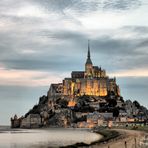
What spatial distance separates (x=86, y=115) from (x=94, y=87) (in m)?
15.3

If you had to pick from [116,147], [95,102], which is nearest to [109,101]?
[95,102]

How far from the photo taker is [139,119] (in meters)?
188

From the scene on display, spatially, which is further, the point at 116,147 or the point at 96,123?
the point at 96,123

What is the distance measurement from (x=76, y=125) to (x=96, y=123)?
12.3 m

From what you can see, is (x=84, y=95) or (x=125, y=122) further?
(x=84, y=95)

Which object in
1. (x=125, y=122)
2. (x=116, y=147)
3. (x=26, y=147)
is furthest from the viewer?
(x=125, y=122)

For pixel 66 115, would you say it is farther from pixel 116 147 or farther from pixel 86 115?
pixel 116 147

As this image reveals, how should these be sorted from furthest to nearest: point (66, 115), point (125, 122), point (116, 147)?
1. point (66, 115)
2. point (125, 122)
3. point (116, 147)

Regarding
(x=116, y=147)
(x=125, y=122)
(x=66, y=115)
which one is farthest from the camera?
(x=66, y=115)

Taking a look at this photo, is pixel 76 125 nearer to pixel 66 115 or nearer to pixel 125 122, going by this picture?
pixel 66 115

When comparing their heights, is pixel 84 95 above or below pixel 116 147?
above

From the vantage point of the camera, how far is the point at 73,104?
198 metres

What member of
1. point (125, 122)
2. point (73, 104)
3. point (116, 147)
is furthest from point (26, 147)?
point (73, 104)

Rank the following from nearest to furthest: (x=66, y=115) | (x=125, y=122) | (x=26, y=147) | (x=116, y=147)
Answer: (x=116, y=147) → (x=26, y=147) → (x=125, y=122) → (x=66, y=115)
